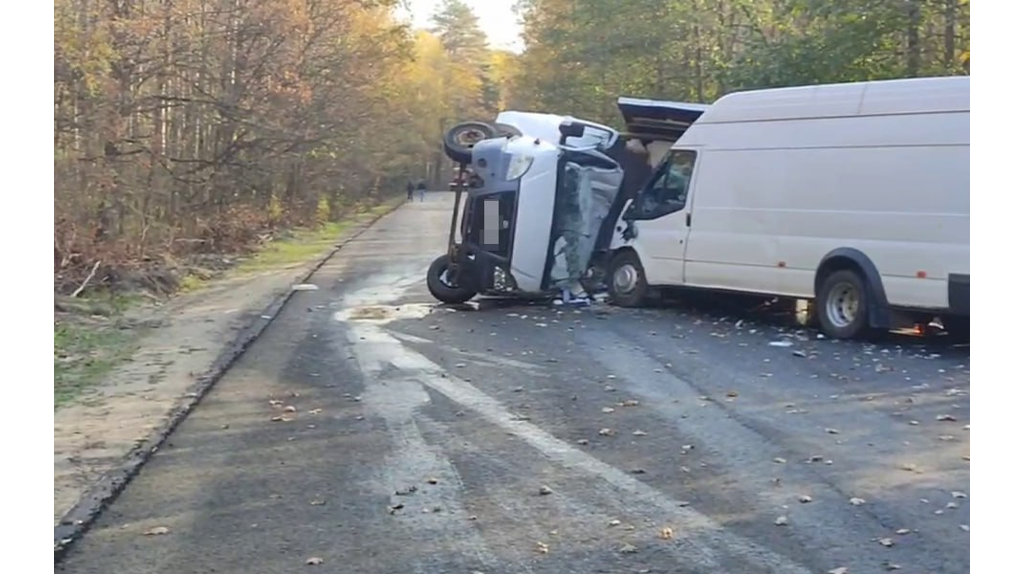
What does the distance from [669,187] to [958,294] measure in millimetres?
4776

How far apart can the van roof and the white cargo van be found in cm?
1

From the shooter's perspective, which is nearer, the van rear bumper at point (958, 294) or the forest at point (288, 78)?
the van rear bumper at point (958, 294)

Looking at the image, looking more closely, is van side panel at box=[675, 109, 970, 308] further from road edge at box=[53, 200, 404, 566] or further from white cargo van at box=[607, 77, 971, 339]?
road edge at box=[53, 200, 404, 566]

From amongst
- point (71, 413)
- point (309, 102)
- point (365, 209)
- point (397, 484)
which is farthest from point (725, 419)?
point (365, 209)

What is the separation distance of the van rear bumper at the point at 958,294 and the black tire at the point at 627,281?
197 inches

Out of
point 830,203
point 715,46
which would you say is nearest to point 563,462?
point 830,203

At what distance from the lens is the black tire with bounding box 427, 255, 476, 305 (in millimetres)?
17516

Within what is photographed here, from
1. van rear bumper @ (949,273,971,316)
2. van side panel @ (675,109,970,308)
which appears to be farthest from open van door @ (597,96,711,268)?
van rear bumper @ (949,273,971,316)

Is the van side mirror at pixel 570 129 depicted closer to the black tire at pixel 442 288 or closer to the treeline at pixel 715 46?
the black tire at pixel 442 288

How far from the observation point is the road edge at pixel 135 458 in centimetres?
668

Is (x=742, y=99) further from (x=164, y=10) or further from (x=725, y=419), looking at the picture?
(x=164, y=10)

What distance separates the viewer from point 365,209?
202 feet

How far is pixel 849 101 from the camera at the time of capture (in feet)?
44.1

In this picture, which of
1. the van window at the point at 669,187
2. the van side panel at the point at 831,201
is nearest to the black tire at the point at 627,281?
the van window at the point at 669,187
